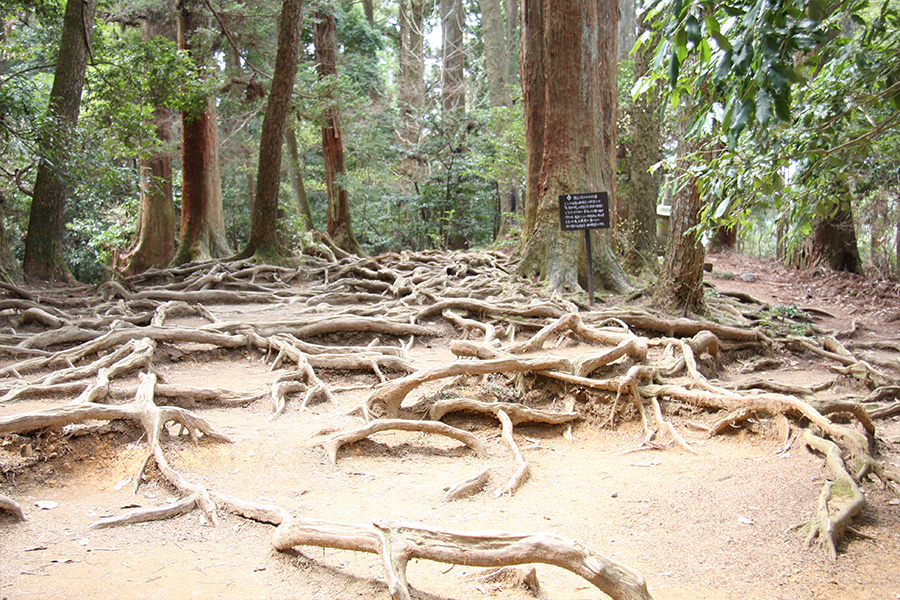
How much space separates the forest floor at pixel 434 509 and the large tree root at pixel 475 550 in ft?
0.67

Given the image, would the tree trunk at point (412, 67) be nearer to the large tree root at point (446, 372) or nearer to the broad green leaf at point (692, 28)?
the large tree root at point (446, 372)

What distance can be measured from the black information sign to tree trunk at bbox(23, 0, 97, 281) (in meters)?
6.18

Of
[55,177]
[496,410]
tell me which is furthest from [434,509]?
[55,177]

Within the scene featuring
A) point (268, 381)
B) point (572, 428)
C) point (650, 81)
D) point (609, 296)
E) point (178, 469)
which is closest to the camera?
point (650, 81)

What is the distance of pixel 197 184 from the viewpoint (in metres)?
12.1

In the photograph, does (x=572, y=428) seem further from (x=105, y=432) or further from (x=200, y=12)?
(x=200, y=12)

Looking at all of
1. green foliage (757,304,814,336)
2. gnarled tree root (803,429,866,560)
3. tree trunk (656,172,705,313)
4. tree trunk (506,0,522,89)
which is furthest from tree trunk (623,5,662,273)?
tree trunk (506,0,522,89)

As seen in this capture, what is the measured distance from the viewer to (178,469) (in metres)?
3.42

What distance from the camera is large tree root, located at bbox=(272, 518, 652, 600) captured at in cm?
210

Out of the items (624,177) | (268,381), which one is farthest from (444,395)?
(624,177)

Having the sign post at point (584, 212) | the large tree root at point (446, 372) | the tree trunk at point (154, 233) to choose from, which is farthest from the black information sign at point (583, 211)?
the tree trunk at point (154, 233)

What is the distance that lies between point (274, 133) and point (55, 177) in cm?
363

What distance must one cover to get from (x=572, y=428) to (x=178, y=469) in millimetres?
2649

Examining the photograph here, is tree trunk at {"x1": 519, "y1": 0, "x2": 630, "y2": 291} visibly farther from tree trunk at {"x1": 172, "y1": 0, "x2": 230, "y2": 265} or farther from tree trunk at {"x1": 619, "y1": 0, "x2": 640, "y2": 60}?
tree trunk at {"x1": 619, "y1": 0, "x2": 640, "y2": 60}
